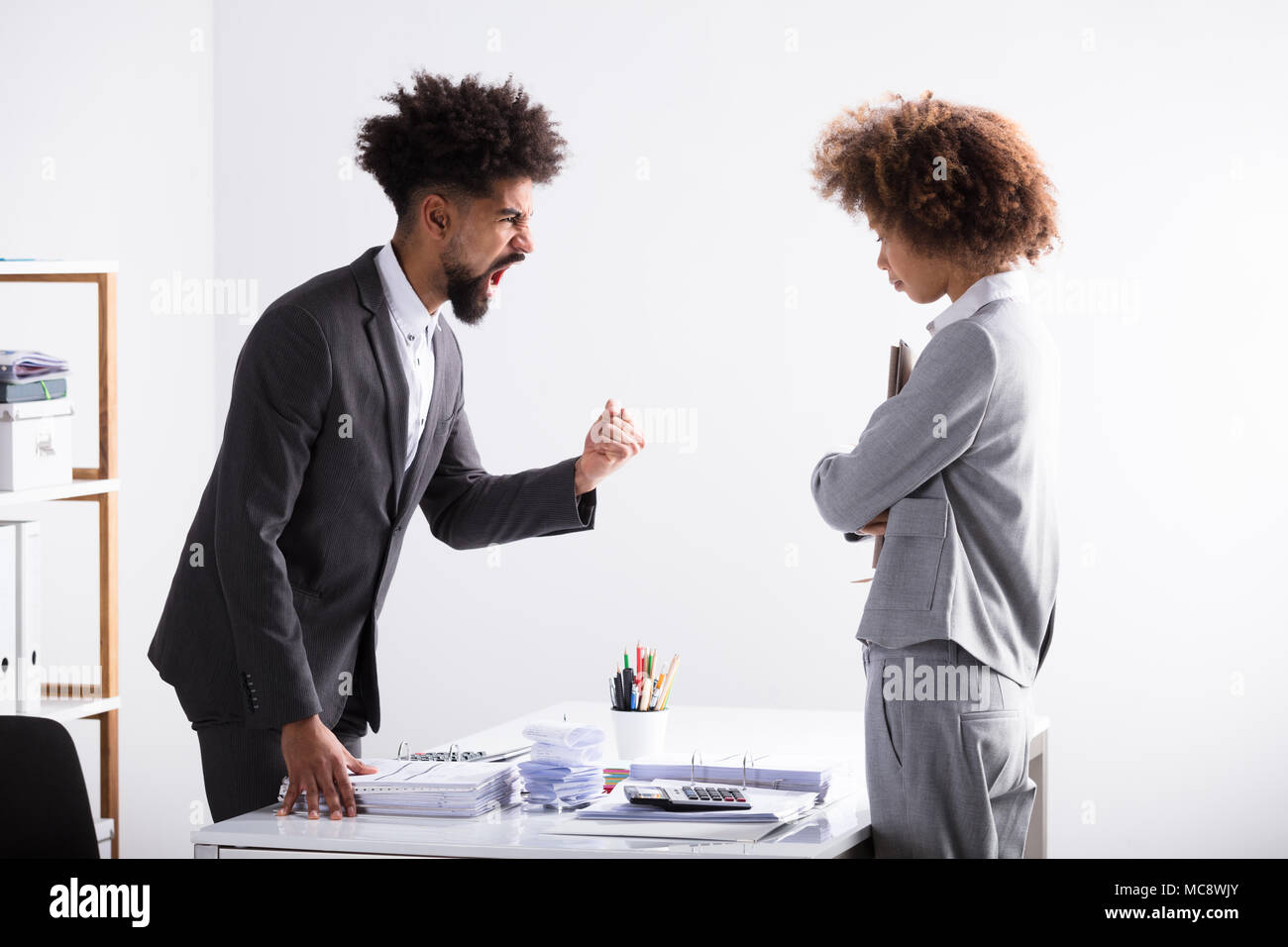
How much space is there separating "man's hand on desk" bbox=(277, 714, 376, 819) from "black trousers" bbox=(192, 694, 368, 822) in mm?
104

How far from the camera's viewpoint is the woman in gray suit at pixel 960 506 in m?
1.86

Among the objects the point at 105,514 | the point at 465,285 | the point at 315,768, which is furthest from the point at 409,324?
the point at 105,514

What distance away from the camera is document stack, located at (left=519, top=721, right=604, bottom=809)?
204cm

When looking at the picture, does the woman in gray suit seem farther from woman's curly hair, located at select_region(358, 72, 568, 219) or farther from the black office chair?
the black office chair

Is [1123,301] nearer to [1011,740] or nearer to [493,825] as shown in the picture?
[1011,740]

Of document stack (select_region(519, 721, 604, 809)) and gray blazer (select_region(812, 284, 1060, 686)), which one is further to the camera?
document stack (select_region(519, 721, 604, 809))

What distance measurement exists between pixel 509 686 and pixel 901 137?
293cm

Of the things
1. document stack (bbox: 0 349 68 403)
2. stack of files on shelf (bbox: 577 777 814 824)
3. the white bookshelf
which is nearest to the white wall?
the white bookshelf

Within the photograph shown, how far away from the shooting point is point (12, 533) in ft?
9.63

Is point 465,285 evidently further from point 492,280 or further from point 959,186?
point 959,186

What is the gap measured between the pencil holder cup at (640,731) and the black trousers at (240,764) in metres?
0.57

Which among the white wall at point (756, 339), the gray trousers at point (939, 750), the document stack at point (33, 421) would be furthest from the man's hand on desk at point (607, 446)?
the white wall at point (756, 339)

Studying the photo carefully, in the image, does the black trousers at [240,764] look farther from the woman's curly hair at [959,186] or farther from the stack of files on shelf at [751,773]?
the woman's curly hair at [959,186]

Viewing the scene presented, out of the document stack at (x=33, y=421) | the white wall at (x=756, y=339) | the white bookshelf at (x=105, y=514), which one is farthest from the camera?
the white wall at (x=756, y=339)
